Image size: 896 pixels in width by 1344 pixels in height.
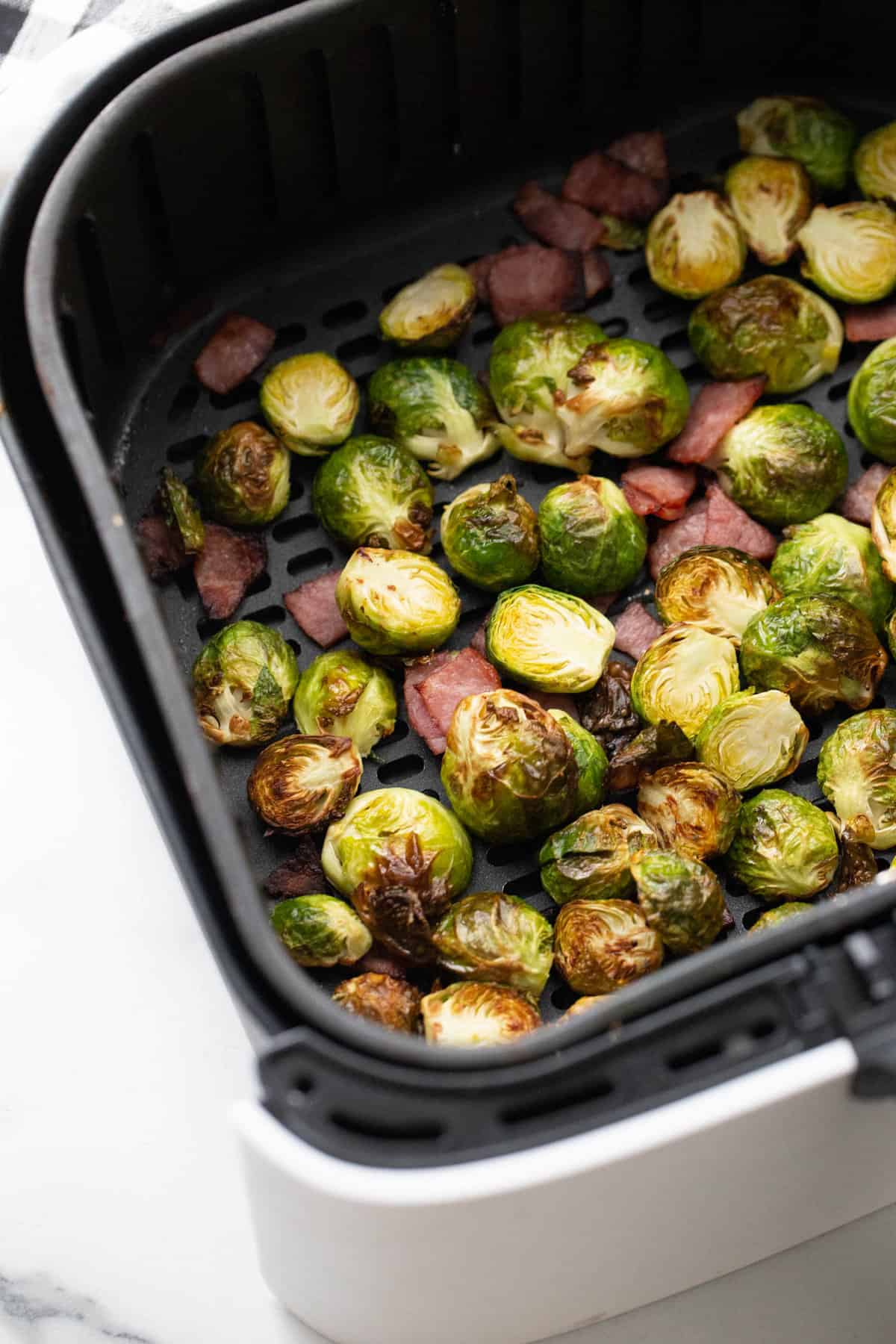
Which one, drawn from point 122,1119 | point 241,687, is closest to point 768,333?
point 241,687

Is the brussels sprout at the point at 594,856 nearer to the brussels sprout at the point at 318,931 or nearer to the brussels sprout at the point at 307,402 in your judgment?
the brussels sprout at the point at 318,931

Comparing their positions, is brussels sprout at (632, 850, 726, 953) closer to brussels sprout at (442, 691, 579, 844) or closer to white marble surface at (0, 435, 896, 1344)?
brussels sprout at (442, 691, 579, 844)

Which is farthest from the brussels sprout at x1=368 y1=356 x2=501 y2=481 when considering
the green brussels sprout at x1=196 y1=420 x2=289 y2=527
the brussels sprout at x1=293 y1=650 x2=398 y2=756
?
the brussels sprout at x1=293 y1=650 x2=398 y2=756

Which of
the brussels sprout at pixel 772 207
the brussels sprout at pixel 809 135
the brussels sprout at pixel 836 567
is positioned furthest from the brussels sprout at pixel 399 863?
the brussels sprout at pixel 809 135

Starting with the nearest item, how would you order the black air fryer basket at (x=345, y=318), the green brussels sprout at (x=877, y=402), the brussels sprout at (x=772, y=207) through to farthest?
the black air fryer basket at (x=345, y=318) < the green brussels sprout at (x=877, y=402) < the brussels sprout at (x=772, y=207)

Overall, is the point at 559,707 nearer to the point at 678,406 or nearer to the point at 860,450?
the point at 678,406

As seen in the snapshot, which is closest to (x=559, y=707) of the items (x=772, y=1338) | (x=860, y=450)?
(x=860, y=450)

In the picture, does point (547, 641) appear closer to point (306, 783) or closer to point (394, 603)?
point (394, 603)
